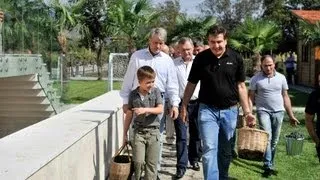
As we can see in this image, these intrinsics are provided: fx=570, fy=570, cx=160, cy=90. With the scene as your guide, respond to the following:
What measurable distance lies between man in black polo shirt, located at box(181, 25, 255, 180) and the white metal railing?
44.7 inches

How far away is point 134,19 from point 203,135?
2374 centimetres

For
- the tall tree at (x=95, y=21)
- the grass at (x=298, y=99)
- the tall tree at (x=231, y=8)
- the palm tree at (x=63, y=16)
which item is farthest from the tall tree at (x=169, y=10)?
the grass at (x=298, y=99)

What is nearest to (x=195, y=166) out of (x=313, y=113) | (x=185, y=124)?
(x=185, y=124)

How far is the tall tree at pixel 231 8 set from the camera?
189 feet

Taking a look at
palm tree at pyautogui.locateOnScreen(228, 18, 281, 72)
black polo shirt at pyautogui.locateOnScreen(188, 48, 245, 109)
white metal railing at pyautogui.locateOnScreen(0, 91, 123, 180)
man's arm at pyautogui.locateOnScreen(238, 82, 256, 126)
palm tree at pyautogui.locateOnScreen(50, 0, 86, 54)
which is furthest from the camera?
palm tree at pyautogui.locateOnScreen(228, 18, 281, 72)

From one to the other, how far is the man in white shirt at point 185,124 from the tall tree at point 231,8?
50062 mm

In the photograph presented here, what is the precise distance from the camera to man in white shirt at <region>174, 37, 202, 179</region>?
714cm

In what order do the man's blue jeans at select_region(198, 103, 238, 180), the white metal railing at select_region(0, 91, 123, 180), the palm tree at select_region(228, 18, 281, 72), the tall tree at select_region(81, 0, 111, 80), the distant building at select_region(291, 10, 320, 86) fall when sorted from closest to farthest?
the white metal railing at select_region(0, 91, 123, 180) → the man's blue jeans at select_region(198, 103, 238, 180) → the distant building at select_region(291, 10, 320, 86) → the palm tree at select_region(228, 18, 281, 72) → the tall tree at select_region(81, 0, 111, 80)

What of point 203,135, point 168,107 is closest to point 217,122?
point 203,135

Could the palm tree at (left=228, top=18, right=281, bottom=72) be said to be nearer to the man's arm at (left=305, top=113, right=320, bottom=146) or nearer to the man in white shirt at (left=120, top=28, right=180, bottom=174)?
the man in white shirt at (left=120, top=28, right=180, bottom=174)

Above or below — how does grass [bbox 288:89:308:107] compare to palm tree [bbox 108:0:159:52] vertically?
below

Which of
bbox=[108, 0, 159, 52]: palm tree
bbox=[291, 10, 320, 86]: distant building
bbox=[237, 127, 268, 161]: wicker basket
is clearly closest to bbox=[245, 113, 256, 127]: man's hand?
bbox=[237, 127, 268, 161]: wicker basket

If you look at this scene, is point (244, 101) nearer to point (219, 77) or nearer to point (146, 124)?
point (219, 77)

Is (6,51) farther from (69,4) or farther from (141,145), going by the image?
(69,4)
